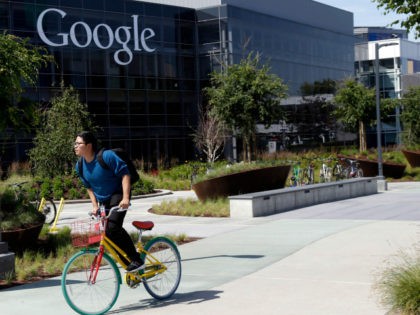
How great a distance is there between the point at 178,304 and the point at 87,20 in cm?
3817

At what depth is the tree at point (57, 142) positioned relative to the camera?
3059 centimetres

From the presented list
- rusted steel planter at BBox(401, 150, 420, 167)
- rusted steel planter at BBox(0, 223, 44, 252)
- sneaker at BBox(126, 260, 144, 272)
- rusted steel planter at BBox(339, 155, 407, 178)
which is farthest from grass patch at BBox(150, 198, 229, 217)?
rusted steel planter at BBox(401, 150, 420, 167)

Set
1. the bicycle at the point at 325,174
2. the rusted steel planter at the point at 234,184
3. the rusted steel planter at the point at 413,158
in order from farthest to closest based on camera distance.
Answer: the rusted steel planter at the point at 413,158
the bicycle at the point at 325,174
the rusted steel planter at the point at 234,184

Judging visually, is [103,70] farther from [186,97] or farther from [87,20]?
[186,97]

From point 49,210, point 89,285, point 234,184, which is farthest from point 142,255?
point 234,184

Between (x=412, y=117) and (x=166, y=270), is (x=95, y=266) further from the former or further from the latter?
(x=412, y=117)

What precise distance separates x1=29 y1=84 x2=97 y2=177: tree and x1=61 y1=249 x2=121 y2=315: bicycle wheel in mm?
23002

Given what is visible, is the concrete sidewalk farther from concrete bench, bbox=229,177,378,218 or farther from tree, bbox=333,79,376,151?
tree, bbox=333,79,376,151

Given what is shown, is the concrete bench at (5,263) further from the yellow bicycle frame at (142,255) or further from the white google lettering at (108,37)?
the white google lettering at (108,37)

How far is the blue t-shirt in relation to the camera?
7.79 m

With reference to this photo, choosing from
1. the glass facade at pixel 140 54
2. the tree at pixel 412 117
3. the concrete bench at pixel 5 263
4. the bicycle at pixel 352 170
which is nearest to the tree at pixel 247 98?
the bicycle at pixel 352 170

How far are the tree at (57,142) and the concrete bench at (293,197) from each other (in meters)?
12.6

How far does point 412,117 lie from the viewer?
4731cm

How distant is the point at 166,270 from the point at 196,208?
10.5 m
